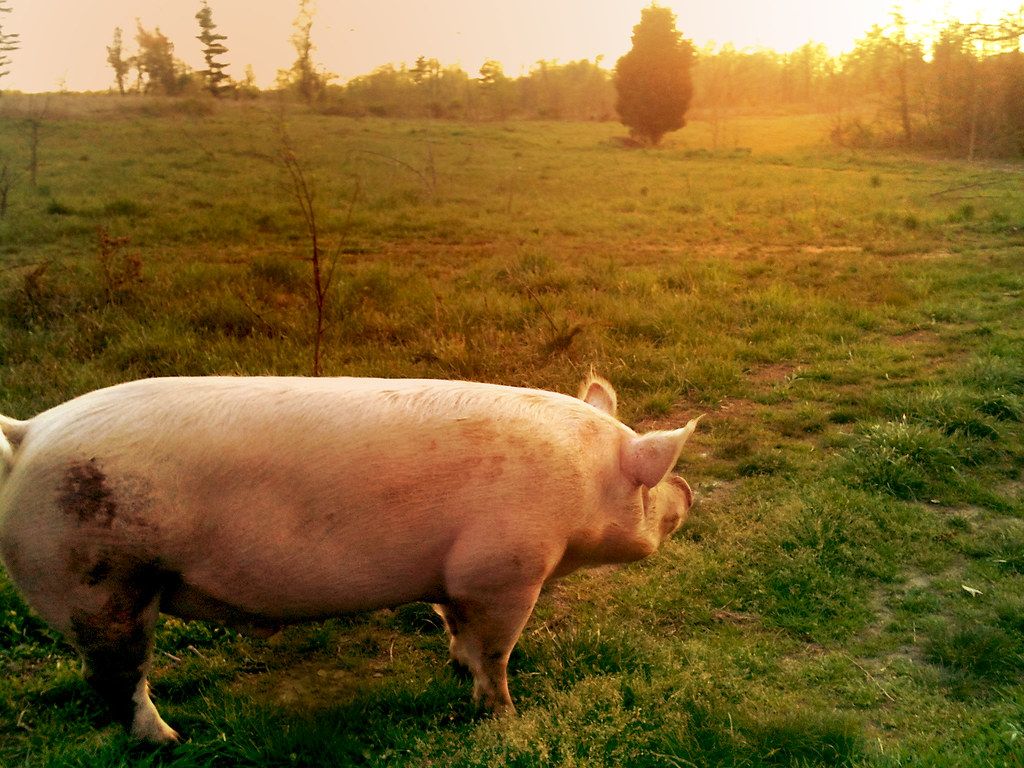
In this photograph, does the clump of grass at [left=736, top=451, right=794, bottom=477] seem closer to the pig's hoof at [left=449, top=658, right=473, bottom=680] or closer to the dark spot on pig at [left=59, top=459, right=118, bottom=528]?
the pig's hoof at [left=449, top=658, right=473, bottom=680]

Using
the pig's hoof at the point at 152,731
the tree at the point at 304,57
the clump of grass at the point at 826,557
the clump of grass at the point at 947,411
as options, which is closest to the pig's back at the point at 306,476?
the pig's hoof at the point at 152,731

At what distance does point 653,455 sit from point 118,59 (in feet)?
21.5

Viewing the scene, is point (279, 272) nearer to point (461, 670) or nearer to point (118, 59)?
point (118, 59)

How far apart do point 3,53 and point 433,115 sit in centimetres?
374

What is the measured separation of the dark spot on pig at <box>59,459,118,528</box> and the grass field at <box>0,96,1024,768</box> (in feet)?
2.44

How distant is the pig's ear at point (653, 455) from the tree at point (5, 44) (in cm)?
641

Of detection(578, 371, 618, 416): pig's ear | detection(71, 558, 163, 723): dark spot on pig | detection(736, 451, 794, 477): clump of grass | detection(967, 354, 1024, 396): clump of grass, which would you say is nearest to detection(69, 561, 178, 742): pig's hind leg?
detection(71, 558, 163, 723): dark spot on pig

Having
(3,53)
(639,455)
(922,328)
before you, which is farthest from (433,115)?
(639,455)

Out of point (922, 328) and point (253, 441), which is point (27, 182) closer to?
point (253, 441)

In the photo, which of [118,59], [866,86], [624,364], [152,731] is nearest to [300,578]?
[152,731]

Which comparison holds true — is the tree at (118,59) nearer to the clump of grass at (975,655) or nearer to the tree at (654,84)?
the tree at (654,84)

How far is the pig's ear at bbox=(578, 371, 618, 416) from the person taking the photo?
3.10 meters

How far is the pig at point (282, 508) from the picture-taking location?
2.19m

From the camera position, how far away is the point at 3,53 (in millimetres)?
6594
